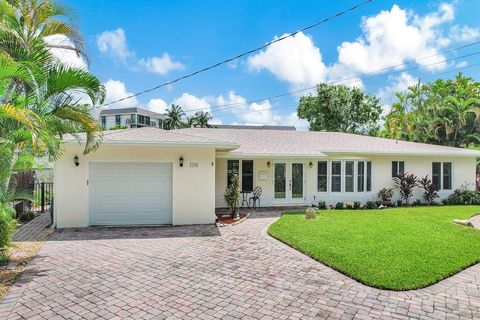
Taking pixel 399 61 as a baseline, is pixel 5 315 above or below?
below

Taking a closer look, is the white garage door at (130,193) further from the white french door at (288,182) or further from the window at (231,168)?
the white french door at (288,182)

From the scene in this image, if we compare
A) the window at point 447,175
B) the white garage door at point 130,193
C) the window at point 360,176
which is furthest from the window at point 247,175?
the window at point 447,175

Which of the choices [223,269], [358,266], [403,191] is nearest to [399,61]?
[403,191]

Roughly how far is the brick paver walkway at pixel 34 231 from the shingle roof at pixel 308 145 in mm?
8290

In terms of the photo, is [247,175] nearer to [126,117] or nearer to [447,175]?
[447,175]

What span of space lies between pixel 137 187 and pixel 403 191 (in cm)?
1399

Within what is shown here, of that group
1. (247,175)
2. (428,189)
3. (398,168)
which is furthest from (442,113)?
(247,175)

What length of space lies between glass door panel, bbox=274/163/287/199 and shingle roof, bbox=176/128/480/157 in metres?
0.92

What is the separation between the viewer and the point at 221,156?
51.2 ft

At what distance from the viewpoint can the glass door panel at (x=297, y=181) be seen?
17281mm

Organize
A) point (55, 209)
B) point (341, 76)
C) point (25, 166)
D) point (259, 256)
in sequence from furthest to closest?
point (341, 76)
point (55, 209)
point (25, 166)
point (259, 256)

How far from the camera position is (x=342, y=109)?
40.5m

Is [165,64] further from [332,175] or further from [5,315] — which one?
[5,315]

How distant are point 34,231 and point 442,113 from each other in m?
28.8
